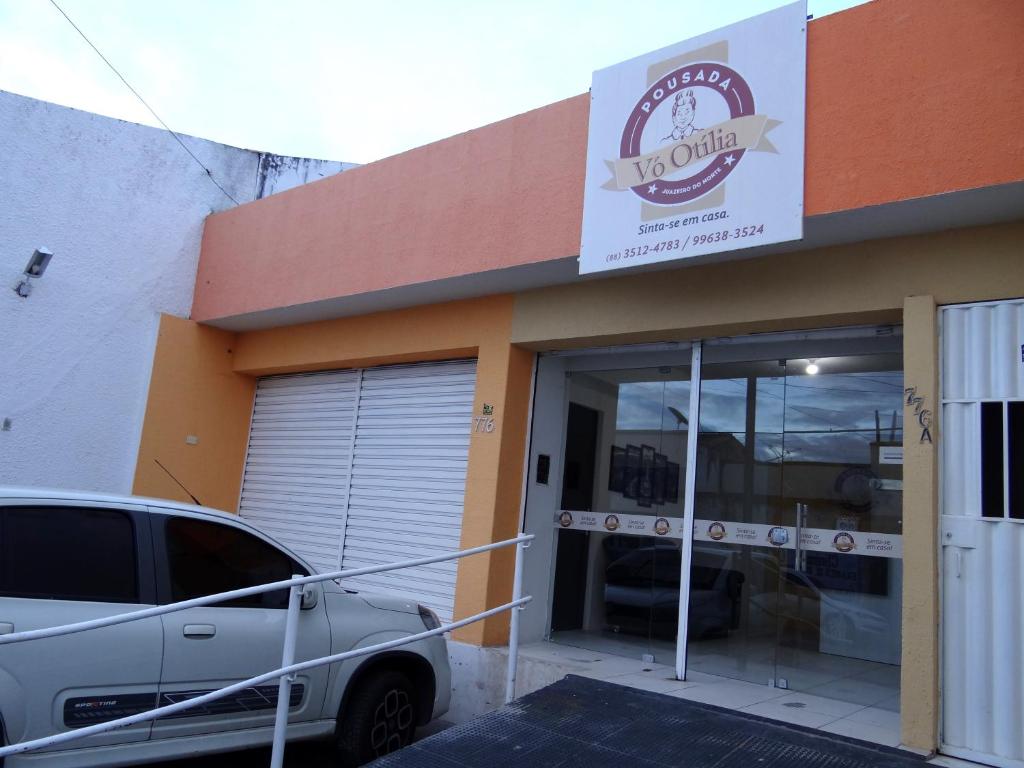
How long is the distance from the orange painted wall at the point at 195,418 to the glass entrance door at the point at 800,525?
6424 mm

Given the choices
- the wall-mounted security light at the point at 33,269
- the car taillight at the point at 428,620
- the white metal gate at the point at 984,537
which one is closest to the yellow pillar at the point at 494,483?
the car taillight at the point at 428,620

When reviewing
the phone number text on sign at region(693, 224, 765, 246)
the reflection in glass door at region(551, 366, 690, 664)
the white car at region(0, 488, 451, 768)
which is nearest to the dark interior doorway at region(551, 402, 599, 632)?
the reflection in glass door at region(551, 366, 690, 664)

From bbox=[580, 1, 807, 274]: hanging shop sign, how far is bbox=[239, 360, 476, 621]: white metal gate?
2.73m

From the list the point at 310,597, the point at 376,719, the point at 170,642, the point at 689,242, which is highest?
the point at 689,242

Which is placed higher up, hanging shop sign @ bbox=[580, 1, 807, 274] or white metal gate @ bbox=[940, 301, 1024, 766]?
hanging shop sign @ bbox=[580, 1, 807, 274]

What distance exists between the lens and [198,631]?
4543 millimetres

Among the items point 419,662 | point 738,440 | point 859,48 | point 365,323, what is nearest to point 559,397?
point 738,440

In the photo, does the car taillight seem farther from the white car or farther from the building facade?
the building facade

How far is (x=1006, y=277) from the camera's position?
5.15m

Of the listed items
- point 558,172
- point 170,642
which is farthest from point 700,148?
point 170,642

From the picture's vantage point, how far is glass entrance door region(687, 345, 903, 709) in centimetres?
641

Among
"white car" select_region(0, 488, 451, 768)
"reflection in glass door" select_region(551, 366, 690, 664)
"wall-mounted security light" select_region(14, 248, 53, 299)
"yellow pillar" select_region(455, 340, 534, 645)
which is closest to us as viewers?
"white car" select_region(0, 488, 451, 768)

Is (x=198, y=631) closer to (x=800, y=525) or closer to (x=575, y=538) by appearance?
(x=575, y=538)

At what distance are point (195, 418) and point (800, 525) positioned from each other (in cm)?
738
